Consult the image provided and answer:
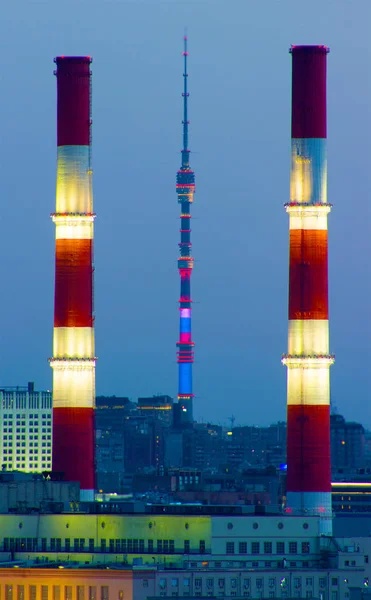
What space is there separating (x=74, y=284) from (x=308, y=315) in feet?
33.0

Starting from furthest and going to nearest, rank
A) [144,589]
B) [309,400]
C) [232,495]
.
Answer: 1. [232,495]
2. [309,400]
3. [144,589]

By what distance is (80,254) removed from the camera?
115375 millimetres

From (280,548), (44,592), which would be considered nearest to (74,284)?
(280,548)

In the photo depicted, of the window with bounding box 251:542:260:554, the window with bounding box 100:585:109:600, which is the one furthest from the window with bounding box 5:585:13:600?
the window with bounding box 251:542:260:554

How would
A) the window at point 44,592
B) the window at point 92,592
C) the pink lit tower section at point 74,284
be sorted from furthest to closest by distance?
1. the pink lit tower section at point 74,284
2. the window at point 44,592
3. the window at point 92,592

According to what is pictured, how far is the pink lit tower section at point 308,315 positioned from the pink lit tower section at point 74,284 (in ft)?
28.5

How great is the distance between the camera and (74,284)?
115188mm

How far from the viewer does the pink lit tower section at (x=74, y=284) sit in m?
115

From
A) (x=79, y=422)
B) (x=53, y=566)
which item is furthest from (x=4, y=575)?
(x=79, y=422)

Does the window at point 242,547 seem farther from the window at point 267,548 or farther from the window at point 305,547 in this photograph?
the window at point 305,547

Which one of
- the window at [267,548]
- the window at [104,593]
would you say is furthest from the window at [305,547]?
the window at [104,593]

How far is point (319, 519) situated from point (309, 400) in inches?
450

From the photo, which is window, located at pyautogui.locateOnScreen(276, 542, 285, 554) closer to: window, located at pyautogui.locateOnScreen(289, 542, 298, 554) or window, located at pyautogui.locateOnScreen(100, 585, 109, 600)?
window, located at pyautogui.locateOnScreen(289, 542, 298, 554)

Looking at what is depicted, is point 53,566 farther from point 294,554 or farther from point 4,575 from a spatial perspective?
point 294,554
